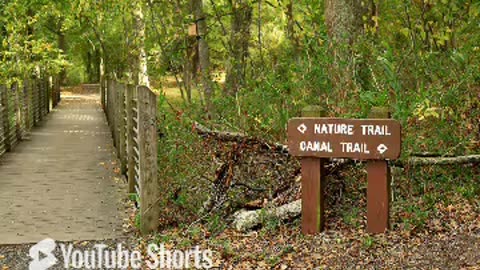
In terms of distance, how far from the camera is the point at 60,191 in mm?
10312

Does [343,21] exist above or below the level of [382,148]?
above

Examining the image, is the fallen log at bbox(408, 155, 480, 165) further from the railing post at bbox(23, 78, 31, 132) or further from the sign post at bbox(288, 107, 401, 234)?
the railing post at bbox(23, 78, 31, 132)

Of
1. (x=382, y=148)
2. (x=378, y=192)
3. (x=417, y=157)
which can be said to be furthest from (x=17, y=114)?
(x=382, y=148)

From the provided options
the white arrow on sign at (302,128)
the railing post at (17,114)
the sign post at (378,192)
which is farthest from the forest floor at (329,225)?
the railing post at (17,114)

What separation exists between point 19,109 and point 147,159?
11281 millimetres

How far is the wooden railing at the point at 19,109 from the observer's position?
1522cm

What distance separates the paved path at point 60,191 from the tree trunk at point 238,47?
2638 millimetres

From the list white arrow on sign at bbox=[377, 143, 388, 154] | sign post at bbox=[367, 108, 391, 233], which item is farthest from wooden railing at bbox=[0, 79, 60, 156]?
white arrow on sign at bbox=[377, 143, 388, 154]

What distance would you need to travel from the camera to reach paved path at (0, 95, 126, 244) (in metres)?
7.95

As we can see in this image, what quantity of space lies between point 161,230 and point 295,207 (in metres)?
1.64

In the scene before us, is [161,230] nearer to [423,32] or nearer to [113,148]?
[423,32]

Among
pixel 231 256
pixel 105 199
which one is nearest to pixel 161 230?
pixel 231 256

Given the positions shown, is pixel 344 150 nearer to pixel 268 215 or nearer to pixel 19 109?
pixel 268 215

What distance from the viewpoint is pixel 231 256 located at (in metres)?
6.60
